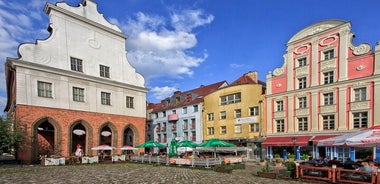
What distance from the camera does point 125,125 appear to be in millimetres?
32312

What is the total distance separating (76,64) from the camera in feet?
93.4

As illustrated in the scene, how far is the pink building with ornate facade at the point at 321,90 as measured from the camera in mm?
26906

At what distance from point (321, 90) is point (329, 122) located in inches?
137

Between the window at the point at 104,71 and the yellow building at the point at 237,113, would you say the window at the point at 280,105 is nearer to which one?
the yellow building at the point at 237,113

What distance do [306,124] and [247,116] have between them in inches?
315

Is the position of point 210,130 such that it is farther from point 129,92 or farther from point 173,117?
point 129,92

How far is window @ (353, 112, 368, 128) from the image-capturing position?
26.8 metres

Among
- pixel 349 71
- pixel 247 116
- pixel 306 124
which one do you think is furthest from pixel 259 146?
pixel 349 71

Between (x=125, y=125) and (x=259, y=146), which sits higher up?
(x=125, y=125)

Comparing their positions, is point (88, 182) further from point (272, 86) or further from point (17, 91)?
point (272, 86)

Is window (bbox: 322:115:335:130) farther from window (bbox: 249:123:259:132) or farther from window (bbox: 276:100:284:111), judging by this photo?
window (bbox: 249:123:259:132)

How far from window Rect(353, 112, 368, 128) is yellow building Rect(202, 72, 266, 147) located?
10529 millimetres

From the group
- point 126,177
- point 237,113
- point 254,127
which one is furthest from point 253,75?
point 126,177

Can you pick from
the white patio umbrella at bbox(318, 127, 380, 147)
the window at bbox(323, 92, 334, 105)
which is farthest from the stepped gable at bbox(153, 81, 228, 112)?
the white patio umbrella at bbox(318, 127, 380, 147)
